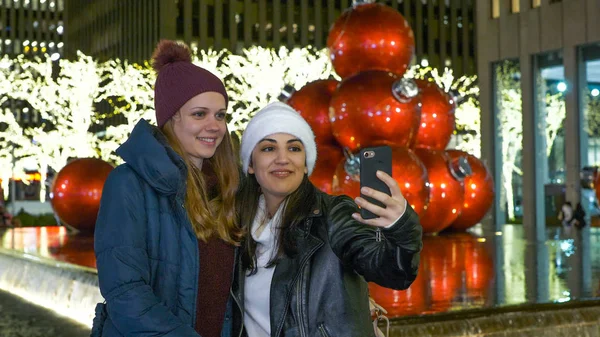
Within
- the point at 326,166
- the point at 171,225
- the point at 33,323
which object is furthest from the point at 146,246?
the point at 326,166

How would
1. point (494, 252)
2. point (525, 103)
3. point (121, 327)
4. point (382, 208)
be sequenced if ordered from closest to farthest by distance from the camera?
1. point (382, 208)
2. point (121, 327)
3. point (494, 252)
4. point (525, 103)

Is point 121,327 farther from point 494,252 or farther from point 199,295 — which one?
point 494,252

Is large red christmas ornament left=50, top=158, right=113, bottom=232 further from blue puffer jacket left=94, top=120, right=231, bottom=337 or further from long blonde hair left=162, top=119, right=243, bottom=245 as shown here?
blue puffer jacket left=94, top=120, right=231, bottom=337

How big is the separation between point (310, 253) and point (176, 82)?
780 mm

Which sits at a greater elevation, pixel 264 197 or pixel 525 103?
pixel 525 103

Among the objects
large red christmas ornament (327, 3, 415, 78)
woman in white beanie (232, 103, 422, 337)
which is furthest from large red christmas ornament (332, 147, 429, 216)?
woman in white beanie (232, 103, 422, 337)

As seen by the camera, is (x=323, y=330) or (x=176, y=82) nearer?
(x=323, y=330)

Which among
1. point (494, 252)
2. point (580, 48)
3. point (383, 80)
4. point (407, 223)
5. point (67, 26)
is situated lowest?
point (494, 252)

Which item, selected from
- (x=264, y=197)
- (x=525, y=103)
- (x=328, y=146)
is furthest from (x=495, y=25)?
(x=264, y=197)

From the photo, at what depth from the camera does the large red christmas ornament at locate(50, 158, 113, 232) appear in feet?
40.0

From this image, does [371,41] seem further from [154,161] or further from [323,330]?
[323,330]

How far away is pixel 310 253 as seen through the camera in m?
2.69

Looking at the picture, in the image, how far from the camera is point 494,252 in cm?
965

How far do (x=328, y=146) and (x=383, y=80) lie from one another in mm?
1529
